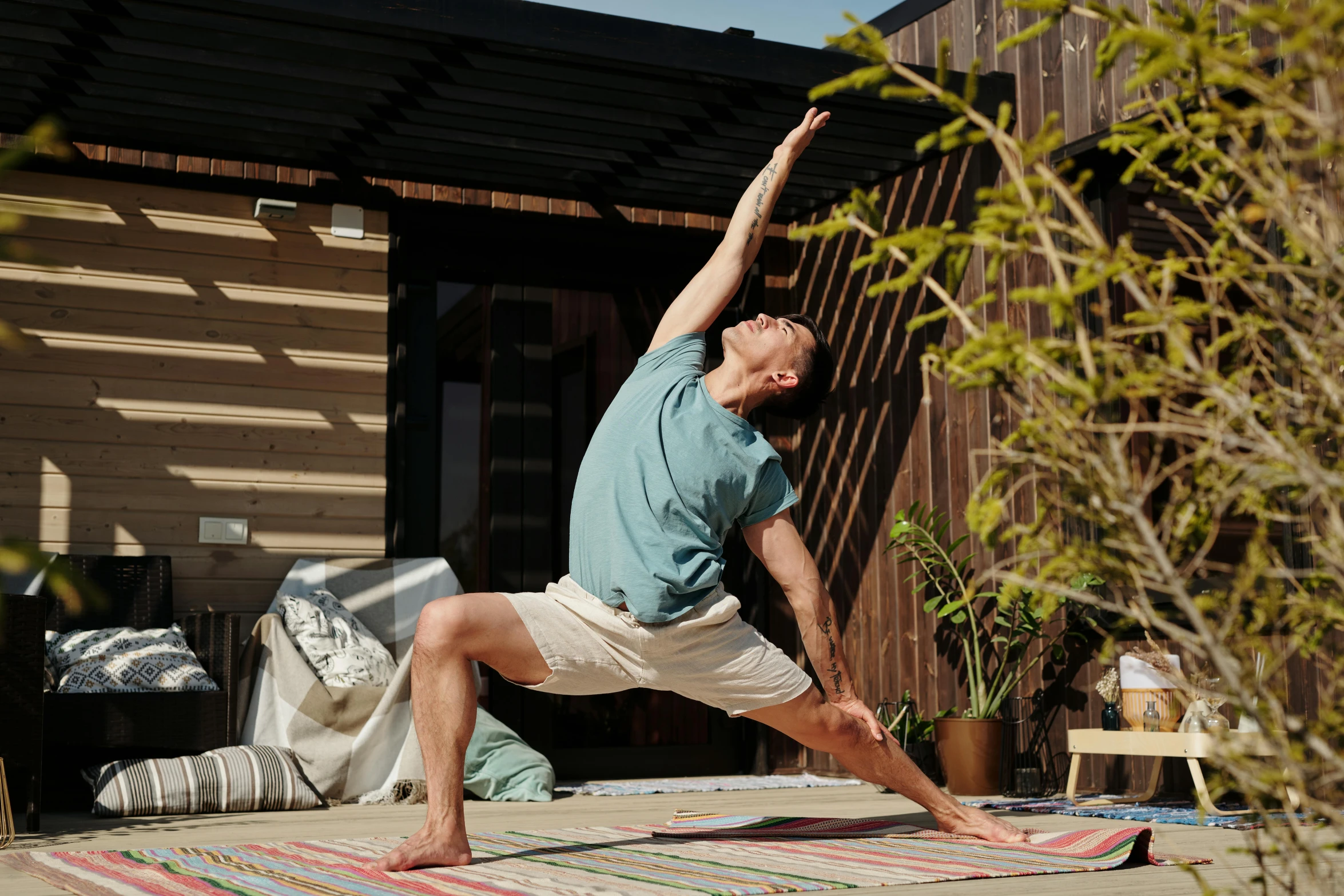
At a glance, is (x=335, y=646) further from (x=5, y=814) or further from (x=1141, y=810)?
(x=1141, y=810)

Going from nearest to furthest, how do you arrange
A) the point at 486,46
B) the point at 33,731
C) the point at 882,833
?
the point at 882,833, the point at 33,731, the point at 486,46

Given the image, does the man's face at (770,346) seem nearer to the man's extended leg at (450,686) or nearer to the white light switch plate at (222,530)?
the man's extended leg at (450,686)

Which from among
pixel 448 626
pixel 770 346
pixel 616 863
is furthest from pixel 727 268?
pixel 616 863

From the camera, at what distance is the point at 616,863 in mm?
2799

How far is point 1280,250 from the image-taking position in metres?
4.32

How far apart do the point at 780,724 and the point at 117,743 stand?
8.99 feet

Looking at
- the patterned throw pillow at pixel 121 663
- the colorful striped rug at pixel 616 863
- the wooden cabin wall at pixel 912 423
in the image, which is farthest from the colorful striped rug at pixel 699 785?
the colorful striped rug at pixel 616 863

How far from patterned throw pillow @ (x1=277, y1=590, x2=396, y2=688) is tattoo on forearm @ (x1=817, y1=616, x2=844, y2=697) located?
2.39m

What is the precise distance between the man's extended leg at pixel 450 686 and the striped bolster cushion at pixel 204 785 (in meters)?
1.94

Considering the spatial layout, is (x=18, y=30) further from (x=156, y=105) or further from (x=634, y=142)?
(x=634, y=142)

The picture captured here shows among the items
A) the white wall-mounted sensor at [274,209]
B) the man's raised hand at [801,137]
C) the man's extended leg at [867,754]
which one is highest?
the white wall-mounted sensor at [274,209]

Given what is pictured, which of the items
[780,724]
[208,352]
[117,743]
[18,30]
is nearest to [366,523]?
[208,352]

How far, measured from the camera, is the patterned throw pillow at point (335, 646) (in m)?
4.96

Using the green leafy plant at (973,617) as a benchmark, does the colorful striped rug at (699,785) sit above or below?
below
